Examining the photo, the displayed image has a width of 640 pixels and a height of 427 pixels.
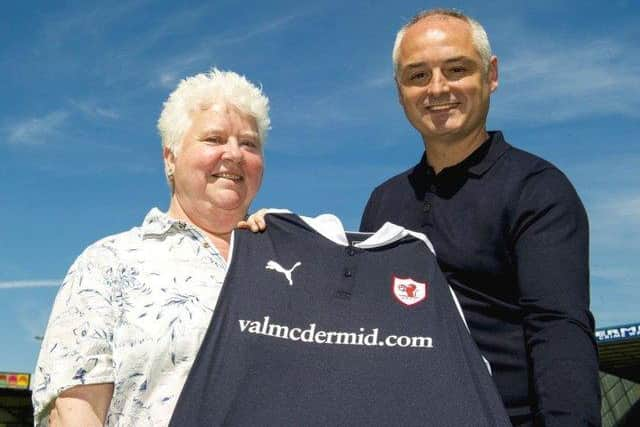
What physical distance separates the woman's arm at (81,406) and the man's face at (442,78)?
1.57 meters


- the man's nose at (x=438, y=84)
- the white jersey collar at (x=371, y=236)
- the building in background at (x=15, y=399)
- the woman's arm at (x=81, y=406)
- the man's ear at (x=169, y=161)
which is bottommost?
the woman's arm at (x=81, y=406)

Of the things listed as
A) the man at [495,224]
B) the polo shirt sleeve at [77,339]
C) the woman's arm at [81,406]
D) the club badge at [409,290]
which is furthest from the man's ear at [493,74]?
the woman's arm at [81,406]

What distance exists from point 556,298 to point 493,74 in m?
1.04

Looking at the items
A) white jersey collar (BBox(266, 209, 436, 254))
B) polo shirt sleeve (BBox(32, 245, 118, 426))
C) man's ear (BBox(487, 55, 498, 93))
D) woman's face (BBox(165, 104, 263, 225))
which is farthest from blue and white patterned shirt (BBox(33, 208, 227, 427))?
man's ear (BBox(487, 55, 498, 93))

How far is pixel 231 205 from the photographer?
312cm

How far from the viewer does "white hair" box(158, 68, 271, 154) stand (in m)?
3.10

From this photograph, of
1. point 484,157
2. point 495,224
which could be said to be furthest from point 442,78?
point 495,224

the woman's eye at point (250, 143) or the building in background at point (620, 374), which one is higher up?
the building in background at point (620, 374)

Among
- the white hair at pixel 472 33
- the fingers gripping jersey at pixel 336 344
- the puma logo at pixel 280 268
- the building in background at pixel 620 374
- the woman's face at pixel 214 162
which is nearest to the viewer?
the fingers gripping jersey at pixel 336 344

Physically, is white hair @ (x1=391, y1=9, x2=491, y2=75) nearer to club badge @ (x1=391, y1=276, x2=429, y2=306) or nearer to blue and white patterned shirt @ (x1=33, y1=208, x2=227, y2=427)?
club badge @ (x1=391, y1=276, x2=429, y2=306)

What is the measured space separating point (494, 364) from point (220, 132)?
1.39m

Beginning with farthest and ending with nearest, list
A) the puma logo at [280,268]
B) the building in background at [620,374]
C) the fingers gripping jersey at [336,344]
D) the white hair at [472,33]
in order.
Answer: the building in background at [620,374], the white hair at [472,33], the puma logo at [280,268], the fingers gripping jersey at [336,344]

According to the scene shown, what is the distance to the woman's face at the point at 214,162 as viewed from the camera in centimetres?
306

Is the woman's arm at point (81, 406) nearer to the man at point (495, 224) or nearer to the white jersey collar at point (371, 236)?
the white jersey collar at point (371, 236)
